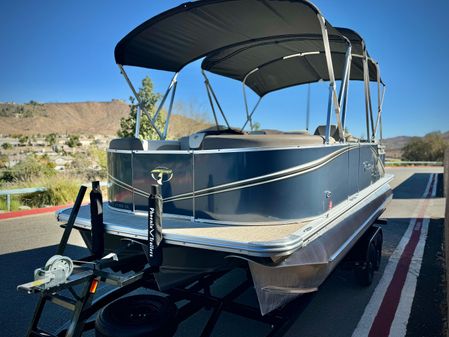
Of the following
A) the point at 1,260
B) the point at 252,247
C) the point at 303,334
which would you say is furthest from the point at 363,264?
the point at 1,260

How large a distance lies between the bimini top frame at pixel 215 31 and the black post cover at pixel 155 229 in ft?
6.55

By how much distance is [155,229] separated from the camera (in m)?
2.36

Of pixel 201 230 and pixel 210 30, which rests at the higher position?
pixel 210 30

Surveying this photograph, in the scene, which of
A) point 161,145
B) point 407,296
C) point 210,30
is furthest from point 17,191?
point 407,296

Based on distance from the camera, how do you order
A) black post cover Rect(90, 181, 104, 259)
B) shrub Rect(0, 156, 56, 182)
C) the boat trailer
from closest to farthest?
1. the boat trailer
2. black post cover Rect(90, 181, 104, 259)
3. shrub Rect(0, 156, 56, 182)

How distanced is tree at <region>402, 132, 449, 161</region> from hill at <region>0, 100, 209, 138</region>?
54.4 metres

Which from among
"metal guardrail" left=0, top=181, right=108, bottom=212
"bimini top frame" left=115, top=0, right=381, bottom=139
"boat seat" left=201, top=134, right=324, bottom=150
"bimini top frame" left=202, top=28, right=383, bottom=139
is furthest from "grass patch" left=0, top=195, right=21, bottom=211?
"boat seat" left=201, top=134, right=324, bottom=150

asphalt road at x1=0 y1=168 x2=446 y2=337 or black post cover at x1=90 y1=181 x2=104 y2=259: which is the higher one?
black post cover at x1=90 y1=181 x2=104 y2=259

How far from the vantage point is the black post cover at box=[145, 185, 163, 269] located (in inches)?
92.8

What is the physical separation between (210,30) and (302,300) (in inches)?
123

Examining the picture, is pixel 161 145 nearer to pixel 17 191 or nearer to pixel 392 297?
pixel 392 297

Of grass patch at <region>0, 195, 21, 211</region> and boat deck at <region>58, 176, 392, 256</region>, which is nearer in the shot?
boat deck at <region>58, 176, 392, 256</region>

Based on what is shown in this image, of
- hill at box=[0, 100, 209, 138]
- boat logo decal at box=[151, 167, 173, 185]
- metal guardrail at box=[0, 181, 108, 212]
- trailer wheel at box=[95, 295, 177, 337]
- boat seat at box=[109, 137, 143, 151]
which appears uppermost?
hill at box=[0, 100, 209, 138]

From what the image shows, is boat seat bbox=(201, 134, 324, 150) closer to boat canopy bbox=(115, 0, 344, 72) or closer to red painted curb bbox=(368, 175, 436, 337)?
boat canopy bbox=(115, 0, 344, 72)
